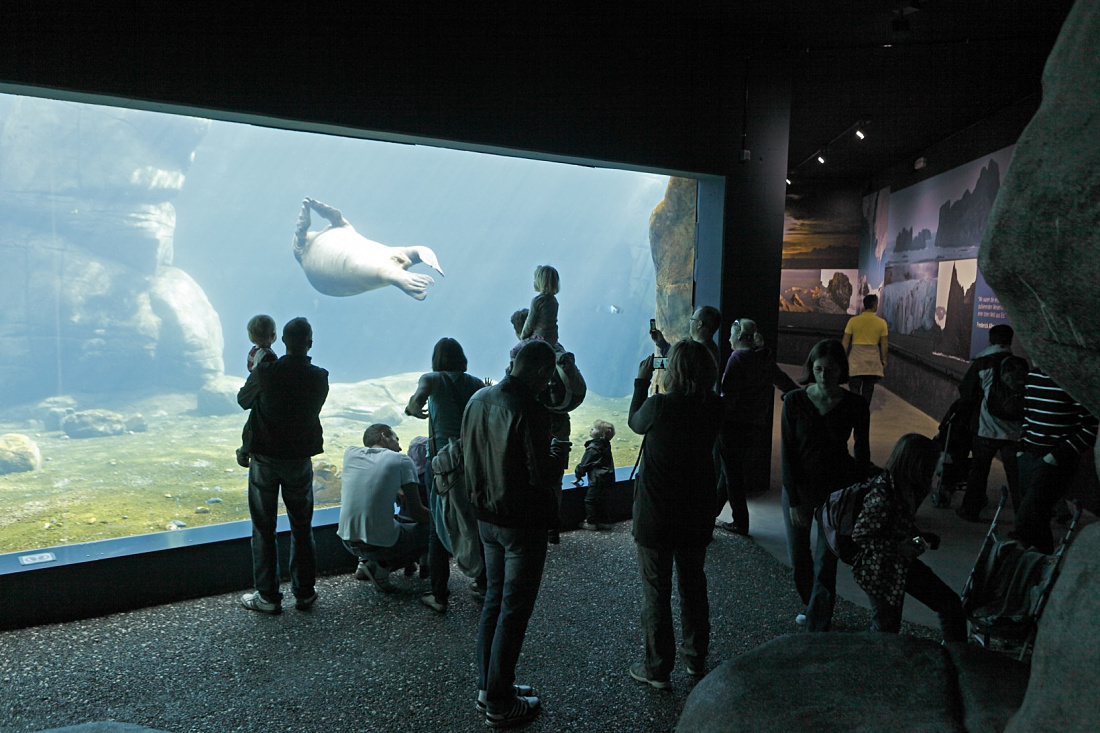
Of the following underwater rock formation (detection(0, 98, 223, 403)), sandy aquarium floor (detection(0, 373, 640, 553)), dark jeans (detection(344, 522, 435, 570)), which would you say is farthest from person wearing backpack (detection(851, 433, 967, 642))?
underwater rock formation (detection(0, 98, 223, 403))

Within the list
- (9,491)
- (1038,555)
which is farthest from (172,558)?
(9,491)

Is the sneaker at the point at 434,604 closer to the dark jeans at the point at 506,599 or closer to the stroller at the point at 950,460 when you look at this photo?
the dark jeans at the point at 506,599

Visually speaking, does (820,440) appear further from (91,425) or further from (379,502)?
(91,425)

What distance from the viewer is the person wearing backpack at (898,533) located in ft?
8.44

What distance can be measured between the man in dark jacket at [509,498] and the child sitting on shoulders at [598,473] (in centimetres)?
261

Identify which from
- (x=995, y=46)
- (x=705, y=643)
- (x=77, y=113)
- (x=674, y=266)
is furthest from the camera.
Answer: (x=77, y=113)

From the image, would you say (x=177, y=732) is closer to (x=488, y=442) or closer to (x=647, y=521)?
(x=488, y=442)

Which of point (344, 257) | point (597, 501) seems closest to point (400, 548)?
point (597, 501)

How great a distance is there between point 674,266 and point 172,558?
844cm

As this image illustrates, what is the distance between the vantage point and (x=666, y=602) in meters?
2.98

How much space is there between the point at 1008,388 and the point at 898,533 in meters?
3.47

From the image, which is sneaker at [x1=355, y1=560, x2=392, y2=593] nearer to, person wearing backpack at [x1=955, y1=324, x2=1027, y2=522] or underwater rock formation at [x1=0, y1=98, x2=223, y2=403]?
person wearing backpack at [x1=955, y1=324, x2=1027, y2=522]

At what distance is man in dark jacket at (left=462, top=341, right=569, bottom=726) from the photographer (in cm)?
258

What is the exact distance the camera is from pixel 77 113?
1101 inches
